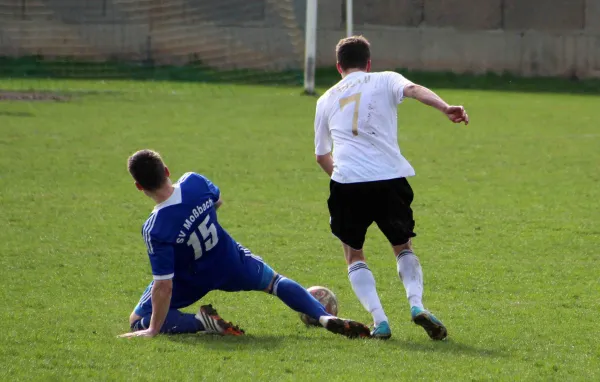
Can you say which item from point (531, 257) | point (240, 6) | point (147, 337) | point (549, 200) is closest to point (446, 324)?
point (147, 337)

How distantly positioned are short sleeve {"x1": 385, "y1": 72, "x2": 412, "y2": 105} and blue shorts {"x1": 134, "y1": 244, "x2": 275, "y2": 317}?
4.19ft

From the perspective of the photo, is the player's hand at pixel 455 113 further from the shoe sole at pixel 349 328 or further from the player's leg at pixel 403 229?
the shoe sole at pixel 349 328

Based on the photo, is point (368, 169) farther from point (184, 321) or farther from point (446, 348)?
point (184, 321)

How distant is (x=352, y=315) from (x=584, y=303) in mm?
1557

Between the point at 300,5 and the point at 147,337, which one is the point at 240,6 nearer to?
the point at 300,5

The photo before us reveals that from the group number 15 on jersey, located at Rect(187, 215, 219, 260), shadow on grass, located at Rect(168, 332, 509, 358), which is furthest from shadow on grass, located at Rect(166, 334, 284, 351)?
number 15 on jersey, located at Rect(187, 215, 219, 260)

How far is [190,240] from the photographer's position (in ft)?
18.6

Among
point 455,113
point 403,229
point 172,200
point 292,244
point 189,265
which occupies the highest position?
point 455,113

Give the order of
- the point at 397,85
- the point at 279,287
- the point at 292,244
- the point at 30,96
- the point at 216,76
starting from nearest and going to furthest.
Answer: the point at 397,85 < the point at 279,287 < the point at 292,244 < the point at 30,96 < the point at 216,76

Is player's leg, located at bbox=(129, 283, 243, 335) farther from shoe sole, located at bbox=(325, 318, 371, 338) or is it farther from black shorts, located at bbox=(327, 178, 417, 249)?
black shorts, located at bbox=(327, 178, 417, 249)

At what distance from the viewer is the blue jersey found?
18.1ft

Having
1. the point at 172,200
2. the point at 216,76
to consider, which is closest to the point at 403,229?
the point at 172,200

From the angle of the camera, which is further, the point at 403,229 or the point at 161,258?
the point at 403,229

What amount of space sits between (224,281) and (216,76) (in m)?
19.8
